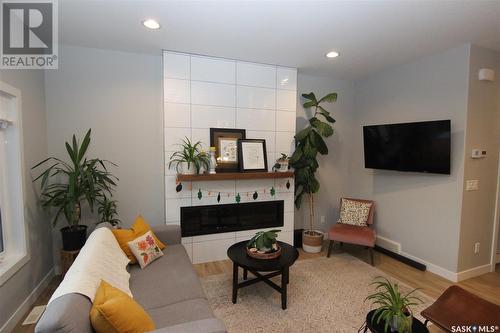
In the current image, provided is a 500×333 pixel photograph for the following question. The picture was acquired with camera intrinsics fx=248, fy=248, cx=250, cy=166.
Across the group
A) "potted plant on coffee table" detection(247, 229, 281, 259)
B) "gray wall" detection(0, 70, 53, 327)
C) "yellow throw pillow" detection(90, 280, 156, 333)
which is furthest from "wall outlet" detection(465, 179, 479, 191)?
"gray wall" detection(0, 70, 53, 327)

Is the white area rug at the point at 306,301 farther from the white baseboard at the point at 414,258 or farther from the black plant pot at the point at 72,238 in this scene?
the black plant pot at the point at 72,238

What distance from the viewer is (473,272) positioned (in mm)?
2967

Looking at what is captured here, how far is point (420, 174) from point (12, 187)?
446cm

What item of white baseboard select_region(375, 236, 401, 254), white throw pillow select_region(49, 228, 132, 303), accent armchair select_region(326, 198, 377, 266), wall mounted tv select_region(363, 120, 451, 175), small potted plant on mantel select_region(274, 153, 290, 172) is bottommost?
white baseboard select_region(375, 236, 401, 254)

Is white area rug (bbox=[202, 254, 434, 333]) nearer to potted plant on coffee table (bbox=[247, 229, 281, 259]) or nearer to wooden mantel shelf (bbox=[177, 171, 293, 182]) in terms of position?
potted plant on coffee table (bbox=[247, 229, 281, 259])

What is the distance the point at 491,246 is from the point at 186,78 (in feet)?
14.2

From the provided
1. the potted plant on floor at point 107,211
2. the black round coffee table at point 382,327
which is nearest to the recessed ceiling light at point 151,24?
the potted plant on floor at point 107,211

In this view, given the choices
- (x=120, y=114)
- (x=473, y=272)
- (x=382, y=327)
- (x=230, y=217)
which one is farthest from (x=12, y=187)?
(x=473, y=272)

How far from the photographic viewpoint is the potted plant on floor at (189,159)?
9.98ft

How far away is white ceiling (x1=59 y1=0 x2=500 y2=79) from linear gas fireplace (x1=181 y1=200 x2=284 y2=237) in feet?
6.52

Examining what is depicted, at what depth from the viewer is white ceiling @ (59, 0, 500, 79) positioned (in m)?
2.04

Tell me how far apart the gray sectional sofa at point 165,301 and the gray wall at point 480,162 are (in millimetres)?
3003

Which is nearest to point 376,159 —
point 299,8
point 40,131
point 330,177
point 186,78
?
point 330,177

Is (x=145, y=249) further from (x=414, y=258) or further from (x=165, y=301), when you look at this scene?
(x=414, y=258)
